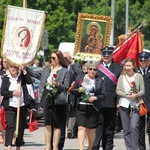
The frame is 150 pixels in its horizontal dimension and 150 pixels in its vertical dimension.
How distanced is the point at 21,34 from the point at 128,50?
252 cm

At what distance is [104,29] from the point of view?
16.4 m

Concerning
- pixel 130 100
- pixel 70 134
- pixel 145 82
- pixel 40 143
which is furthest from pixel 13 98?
pixel 70 134

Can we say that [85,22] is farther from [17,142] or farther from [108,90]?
[17,142]

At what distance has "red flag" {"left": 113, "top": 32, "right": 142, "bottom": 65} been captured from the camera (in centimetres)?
1622

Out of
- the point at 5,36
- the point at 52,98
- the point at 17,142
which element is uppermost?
the point at 5,36

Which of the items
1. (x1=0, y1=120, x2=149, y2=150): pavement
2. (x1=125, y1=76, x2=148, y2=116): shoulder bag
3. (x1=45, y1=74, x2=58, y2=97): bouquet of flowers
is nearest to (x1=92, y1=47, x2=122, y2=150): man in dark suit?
(x1=125, y1=76, x2=148, y2=116): shoulder bag

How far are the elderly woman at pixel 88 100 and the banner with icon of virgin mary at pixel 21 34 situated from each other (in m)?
1.36

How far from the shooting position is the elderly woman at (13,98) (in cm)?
1470

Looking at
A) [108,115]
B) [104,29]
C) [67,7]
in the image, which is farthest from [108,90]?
[67,7]

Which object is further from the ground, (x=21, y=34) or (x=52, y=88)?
(x=21, y=34)

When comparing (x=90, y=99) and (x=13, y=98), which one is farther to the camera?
(x=13, y=98)

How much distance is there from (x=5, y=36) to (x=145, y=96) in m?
2.92

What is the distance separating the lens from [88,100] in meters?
14.0

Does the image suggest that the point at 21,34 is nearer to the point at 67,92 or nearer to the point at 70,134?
the point at 67,92
